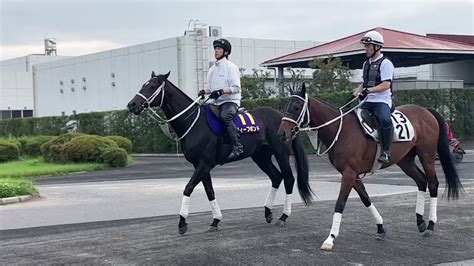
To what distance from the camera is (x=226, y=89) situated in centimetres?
955

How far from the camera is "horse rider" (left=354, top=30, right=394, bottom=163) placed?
845 cm

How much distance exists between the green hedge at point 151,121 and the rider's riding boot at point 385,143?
1758 centimetres

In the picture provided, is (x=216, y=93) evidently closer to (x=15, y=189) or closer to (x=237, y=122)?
(x=237, y=122)

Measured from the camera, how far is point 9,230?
34.3 ft

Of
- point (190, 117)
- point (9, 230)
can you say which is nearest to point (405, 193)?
point (190, 117)

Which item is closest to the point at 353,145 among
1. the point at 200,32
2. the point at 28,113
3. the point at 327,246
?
the point at 327,246

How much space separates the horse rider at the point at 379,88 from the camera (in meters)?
8.45

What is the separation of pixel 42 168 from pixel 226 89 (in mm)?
18806

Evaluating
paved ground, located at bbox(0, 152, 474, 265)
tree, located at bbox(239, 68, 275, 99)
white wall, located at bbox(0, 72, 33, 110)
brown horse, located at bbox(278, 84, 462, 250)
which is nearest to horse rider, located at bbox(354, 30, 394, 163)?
brown horse, located at bbox(278, 84, 462, 250)

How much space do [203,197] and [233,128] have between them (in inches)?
200

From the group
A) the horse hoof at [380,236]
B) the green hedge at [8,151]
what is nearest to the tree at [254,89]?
the green hedge at [8,151]

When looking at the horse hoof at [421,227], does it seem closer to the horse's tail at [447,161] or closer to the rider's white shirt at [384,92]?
the horse's tail at [447,161]

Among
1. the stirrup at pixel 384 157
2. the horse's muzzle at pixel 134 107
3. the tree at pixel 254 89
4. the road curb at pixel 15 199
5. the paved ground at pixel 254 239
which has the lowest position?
the road curb at pixel 15 199

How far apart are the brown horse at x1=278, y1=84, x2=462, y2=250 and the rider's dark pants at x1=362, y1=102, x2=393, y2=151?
0.16 m
